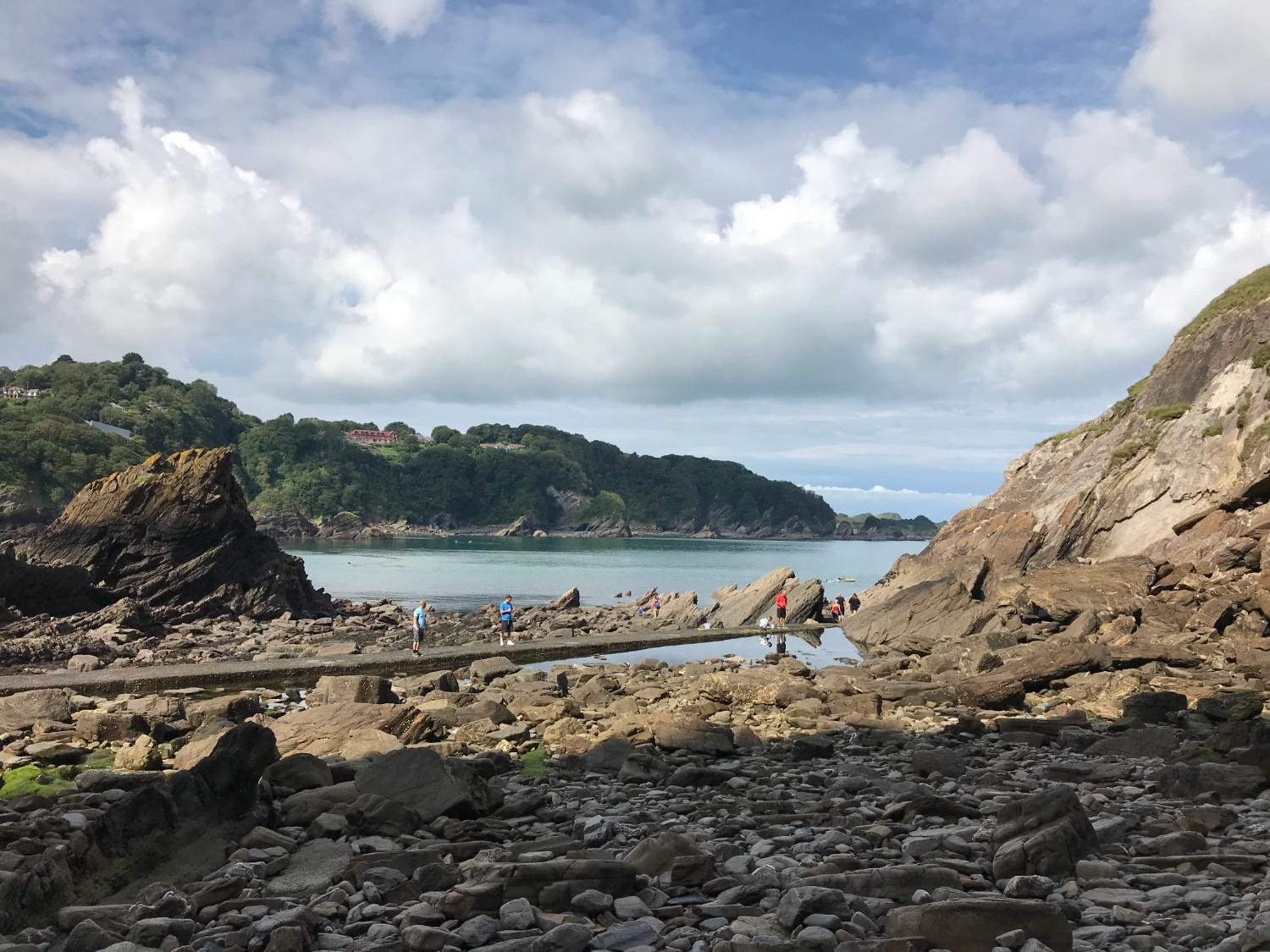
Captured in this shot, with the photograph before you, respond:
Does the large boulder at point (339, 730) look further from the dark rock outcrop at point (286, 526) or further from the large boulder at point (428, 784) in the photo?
the dark rock outcrop at point (286, 526)

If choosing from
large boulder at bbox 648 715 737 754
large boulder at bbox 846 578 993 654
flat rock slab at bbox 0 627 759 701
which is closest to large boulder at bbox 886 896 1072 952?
large boulder at bbox 648 715 737 754

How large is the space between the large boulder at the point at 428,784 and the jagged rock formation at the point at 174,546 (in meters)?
41.6

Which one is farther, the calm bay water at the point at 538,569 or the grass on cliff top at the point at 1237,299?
the calm bay water at the point at 538,569

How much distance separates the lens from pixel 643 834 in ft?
36.0

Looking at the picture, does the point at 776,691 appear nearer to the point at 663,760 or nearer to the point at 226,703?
the point at 663,760

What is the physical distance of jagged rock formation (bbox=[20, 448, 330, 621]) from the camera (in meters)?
49.8

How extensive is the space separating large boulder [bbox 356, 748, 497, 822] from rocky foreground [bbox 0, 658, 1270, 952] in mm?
38

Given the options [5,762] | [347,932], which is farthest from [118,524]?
[347,932]

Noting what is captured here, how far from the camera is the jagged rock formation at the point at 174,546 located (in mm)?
49812

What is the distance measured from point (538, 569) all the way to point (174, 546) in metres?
63.4

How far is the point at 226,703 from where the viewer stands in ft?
67.4

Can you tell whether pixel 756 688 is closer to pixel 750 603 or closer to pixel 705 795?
Result: pixel 705 795

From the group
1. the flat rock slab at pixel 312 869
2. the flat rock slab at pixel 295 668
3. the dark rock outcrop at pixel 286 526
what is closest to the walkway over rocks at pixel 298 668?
the flat rock slab at pixel 295 668

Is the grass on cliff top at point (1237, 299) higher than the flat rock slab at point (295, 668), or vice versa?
the grass on cliff top at point (1237, 299)
